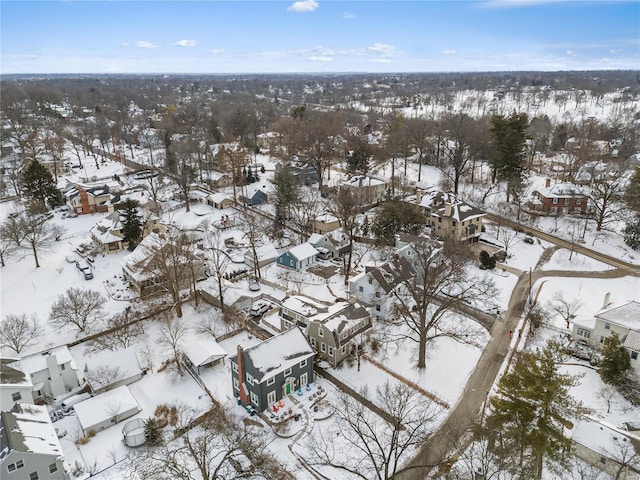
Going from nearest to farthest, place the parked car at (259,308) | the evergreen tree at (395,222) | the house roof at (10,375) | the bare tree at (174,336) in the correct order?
1. the house roof at (10,375)
2. the bare tree at (174,336)
3. the parked car at (259,308)
4. the evergreen tree at (395,222)

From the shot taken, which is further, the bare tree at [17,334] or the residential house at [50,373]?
the bare tree at [17,334]

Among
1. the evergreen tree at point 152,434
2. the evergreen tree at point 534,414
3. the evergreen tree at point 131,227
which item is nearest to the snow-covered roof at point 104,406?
the evergreen tree at point 152,434

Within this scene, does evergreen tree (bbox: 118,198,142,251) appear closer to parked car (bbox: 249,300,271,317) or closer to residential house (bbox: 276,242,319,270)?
residential house (bbox: 276,242,319,270)

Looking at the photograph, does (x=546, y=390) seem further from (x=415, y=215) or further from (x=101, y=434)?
(x=415, y=215)

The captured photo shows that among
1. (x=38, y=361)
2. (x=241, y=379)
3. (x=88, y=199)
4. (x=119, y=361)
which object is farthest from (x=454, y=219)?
(x=88, y=199)

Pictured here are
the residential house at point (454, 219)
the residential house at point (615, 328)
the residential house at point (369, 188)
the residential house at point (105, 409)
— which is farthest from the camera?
the residential house at point (369, 188)

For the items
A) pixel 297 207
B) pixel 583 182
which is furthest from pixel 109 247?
pixel 583 182

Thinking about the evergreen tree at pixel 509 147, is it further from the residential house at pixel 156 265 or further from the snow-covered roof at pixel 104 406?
the snow-covered roof at pixel 104 406
